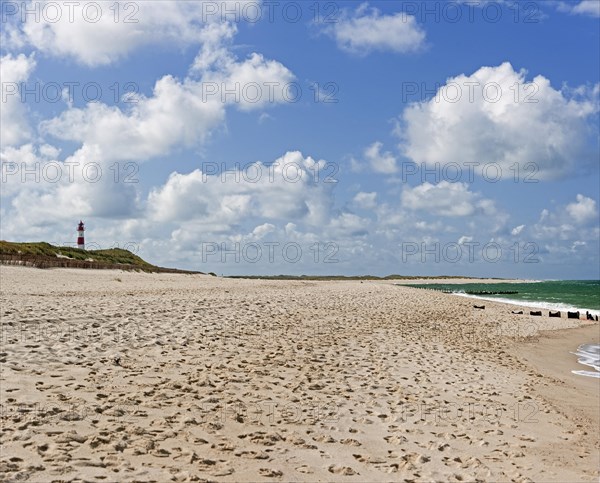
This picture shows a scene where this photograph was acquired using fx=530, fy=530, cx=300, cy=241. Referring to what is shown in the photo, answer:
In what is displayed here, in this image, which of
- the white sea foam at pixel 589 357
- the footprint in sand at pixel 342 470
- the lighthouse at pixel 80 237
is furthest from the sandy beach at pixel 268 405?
the lighthouse at pixel 80 237

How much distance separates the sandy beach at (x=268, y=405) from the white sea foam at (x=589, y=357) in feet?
2.75

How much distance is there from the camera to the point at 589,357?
2266cm

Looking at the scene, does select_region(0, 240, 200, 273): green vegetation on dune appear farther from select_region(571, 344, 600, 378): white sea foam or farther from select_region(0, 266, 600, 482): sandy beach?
select_region(571, 344, 600, 378): white sea foam

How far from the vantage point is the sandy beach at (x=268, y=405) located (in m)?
7.64

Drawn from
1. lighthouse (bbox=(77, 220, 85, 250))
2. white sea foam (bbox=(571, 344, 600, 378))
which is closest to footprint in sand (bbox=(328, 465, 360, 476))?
white sea foam (bbox=(571, 344, 600, 378))

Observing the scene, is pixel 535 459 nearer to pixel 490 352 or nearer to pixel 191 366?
pixel 191 366

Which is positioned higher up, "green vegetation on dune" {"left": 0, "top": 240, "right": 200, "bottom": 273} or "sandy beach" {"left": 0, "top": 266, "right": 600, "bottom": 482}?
"green vegetation on dune" {"left": 0, "top": 240, "right": 200, "bottom": 273}

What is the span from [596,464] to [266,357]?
26.6 ft

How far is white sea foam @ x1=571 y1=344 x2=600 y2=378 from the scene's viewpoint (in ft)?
61.9

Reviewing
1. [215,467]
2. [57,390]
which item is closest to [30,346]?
[57,390]

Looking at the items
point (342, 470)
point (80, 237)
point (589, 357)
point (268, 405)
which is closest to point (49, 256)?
point (80, 237)

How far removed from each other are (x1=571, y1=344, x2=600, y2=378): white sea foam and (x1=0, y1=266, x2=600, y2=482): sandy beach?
84 centimetres

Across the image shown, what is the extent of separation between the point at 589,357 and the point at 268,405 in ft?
58.6

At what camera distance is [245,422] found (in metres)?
9.38
